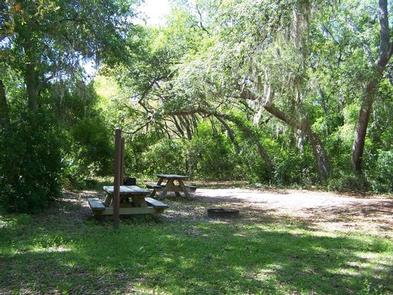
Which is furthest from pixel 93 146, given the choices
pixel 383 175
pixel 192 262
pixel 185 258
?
pixel 192 262

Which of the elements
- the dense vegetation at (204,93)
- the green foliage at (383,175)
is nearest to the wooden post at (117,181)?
the dense vegetation at (204,93)

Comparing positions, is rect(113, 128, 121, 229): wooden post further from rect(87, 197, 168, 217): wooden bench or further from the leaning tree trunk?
the leaning tree trunk

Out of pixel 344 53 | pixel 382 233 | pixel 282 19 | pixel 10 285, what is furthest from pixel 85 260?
pixel 344 53

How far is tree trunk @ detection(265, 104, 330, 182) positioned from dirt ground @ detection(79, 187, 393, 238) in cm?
238

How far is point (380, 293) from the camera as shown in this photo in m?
4.03

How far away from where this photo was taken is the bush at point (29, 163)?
7934 millimetres

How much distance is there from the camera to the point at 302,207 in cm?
1010

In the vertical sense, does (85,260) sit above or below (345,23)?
below

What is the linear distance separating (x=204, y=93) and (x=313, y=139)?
416 cm

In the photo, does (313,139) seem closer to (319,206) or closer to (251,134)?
(251,134)

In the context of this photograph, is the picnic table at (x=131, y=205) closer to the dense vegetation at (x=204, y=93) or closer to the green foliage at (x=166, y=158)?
the dense vegetation at (x=204, y=93)

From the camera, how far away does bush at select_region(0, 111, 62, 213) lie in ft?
26.0

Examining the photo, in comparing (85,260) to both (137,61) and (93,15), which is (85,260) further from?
(137,61)

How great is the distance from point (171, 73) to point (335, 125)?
7.24 metres
